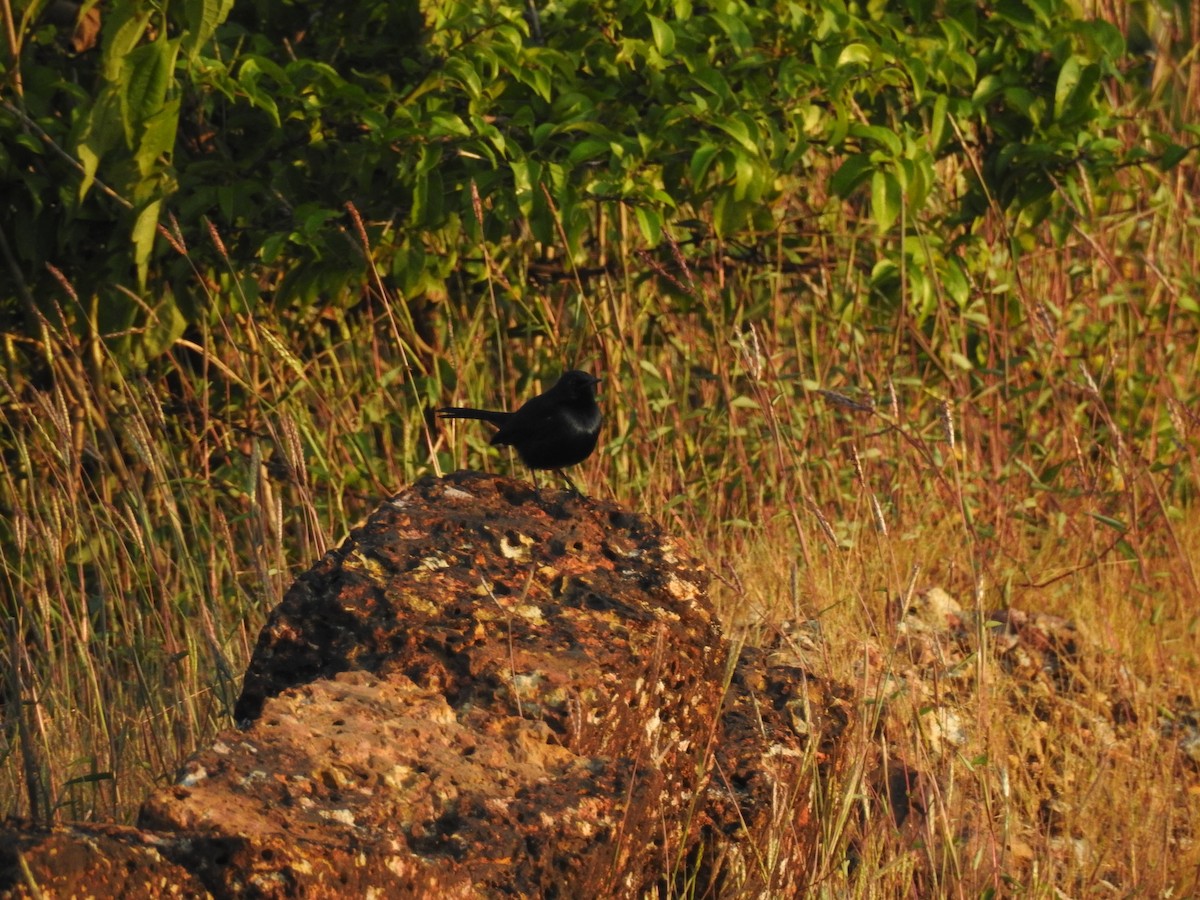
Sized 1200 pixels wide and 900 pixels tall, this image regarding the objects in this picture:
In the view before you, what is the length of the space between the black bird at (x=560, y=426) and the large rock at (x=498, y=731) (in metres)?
0.84

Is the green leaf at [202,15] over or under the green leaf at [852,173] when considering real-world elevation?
Answer: over

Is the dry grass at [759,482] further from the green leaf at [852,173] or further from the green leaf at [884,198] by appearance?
the green leaf at [852,173]

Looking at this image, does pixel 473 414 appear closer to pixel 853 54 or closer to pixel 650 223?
pixel 650 223

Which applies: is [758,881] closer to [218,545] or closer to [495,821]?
[495,821]

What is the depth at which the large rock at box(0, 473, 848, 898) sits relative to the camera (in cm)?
172

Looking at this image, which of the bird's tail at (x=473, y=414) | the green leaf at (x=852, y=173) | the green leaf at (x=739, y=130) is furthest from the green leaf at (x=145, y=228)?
the green leaf at (x=852, y=173)

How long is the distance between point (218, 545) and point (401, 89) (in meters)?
1.50

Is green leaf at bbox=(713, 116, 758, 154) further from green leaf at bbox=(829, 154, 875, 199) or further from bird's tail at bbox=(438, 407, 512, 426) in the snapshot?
bird's tail at bbox=(438, 407, 512, 426)

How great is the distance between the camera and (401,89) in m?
4.43

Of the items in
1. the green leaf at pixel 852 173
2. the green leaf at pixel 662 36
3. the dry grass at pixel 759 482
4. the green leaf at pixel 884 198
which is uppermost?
the green leaf at pixel 662 36

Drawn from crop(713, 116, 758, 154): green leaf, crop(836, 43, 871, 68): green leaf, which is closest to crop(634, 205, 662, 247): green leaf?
crop(713, 116, 758, 154): green leaf

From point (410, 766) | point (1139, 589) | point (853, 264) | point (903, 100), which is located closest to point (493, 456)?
point (853, 264)

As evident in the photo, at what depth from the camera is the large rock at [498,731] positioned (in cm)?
172

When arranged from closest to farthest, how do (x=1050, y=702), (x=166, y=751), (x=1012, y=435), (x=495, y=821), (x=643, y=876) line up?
(x=495, y=821) < (x=643, y=876) < (x=166, y=751) < (x=1050, y=702) < (x=1012, y=435)
